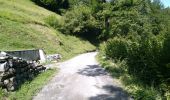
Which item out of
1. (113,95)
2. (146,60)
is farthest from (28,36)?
(113,95)

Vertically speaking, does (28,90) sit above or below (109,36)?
above

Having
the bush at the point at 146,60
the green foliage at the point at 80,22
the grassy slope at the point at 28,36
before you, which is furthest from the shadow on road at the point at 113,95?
the green foliage at the point at 80,22

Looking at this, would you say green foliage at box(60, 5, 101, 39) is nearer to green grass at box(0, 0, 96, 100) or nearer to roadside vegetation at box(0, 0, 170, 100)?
roadside vegetation at box(0, 0, 170, 100)

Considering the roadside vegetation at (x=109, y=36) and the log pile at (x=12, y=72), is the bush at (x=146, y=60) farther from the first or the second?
the log pile at (x=12, y=72)

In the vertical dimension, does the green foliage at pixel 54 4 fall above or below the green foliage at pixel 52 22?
above

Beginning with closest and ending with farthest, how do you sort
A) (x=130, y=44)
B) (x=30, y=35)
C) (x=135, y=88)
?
(x=135, y=88) < (x=130, y=44) < (x=30, y=35)

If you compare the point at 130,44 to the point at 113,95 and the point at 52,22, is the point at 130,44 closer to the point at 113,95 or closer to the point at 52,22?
the point at 113,95

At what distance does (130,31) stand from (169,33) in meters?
21.0

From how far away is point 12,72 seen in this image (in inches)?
589

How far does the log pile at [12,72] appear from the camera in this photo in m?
14.3

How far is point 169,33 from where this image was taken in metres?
18.5

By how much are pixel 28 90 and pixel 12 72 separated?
1020 millimetres

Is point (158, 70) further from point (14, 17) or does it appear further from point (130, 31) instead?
point (14, 17)

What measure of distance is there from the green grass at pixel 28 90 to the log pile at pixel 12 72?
0.99 ft
